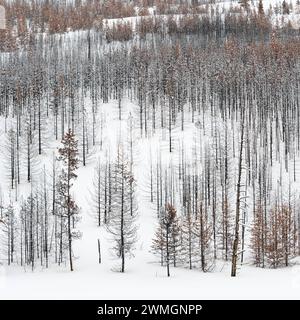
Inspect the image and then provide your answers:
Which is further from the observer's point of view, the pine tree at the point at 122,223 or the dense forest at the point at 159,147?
the dense forest at the point at 159,147

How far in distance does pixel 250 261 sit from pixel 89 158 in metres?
36.7

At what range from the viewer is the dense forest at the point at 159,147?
4734 cm

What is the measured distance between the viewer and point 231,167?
71.9 m

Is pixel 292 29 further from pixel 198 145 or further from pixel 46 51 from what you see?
pixel 198 145

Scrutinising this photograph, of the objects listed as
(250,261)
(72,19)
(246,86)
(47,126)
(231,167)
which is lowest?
(250,261)

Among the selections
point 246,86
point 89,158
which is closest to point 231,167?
point 89,158

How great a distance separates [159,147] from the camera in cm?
7662

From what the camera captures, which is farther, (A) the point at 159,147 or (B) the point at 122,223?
(A) the point at 159,147

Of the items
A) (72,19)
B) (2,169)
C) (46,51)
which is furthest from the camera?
(72,19)

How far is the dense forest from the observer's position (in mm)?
47344

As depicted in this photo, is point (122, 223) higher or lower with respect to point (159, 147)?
lower

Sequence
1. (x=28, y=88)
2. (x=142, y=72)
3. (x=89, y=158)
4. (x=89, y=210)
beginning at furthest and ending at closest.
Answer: (x=142, y=72), (x=28, y=88), (x=89, y=158), (x=89, y=210)

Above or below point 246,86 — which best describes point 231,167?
below

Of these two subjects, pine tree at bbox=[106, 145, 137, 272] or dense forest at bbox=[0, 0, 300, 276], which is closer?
pine tree at bbox=[106, 145, 137, 272]
